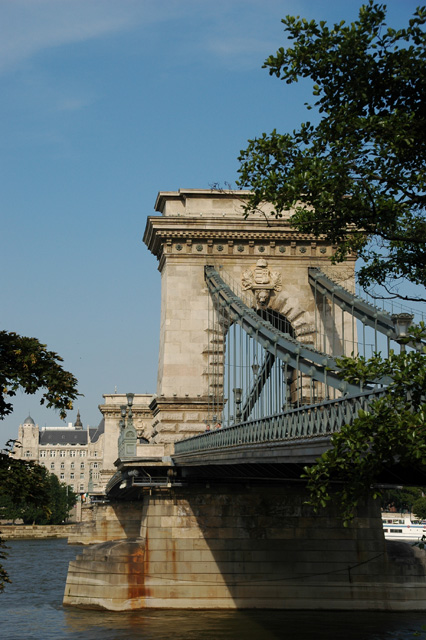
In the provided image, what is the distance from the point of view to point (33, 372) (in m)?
17.9

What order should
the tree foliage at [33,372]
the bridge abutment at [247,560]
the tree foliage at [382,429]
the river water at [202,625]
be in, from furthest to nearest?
1. the bridge abutment at [247,560]
2. the river water at [202,625]
3. the tree foliage at [33,372]
4. the tree foliage at [382,429]

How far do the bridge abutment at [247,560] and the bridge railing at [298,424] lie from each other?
4.85 m

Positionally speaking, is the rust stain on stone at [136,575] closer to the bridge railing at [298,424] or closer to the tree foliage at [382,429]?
the bridge railing at [298,424]

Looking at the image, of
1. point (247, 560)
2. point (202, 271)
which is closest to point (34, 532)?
point (202, 271)

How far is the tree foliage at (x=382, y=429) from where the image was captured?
13484 millimetres

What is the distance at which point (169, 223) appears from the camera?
145ft

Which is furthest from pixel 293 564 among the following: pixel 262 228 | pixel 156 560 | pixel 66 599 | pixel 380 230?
pixel 380 230

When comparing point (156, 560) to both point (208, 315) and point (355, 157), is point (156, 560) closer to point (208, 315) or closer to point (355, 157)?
point (208, 315)

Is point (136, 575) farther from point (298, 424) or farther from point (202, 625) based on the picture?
point (298, 424)

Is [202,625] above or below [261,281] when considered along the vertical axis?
below

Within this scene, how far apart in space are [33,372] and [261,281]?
89.3ft

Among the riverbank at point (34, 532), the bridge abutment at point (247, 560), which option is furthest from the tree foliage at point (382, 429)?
the riverbank at point (34, 532)

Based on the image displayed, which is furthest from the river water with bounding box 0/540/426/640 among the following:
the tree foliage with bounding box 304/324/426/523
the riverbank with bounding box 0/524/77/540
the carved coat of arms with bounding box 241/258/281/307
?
→ the riverbank with bounding box 0/524/77/540

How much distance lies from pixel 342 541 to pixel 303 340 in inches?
370
